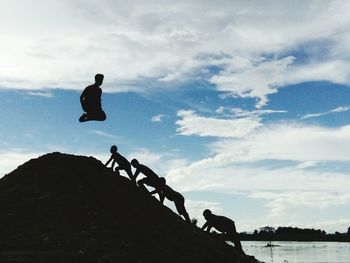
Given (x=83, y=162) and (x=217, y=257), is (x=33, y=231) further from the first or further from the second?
(x=217, y=257)

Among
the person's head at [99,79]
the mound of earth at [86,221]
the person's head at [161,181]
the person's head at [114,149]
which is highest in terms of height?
the person's head at [99,79]

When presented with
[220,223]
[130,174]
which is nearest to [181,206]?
[220,223]

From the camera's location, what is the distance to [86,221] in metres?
11.5

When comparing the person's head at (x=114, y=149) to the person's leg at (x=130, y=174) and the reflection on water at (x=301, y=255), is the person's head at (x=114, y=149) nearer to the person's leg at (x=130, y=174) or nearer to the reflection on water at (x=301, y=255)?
the person's leg at (x=130, y=174)

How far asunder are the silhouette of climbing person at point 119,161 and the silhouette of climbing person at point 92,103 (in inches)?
65.1

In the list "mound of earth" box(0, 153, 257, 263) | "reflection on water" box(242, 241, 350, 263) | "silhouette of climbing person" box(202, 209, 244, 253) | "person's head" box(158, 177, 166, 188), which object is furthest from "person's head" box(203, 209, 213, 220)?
"reflection on water" box(242, 241, 350, 263)

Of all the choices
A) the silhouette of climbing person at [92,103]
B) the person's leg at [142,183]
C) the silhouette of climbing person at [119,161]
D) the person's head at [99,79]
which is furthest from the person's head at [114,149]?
the person's head at [99,79]

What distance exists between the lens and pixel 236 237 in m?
14.7

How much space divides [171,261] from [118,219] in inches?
72.3

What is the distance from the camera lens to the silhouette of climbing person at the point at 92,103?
13281mm

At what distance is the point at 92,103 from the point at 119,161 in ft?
7.89

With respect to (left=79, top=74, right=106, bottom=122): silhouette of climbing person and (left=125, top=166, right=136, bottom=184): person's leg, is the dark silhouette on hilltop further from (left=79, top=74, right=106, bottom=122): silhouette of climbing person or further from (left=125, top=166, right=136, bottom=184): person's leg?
(left=79, top=74, right=106, bottom=122): silhouette of climbing person

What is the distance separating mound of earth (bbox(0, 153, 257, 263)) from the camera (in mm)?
10414

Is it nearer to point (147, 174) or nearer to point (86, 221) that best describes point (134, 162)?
point (147, 174)
